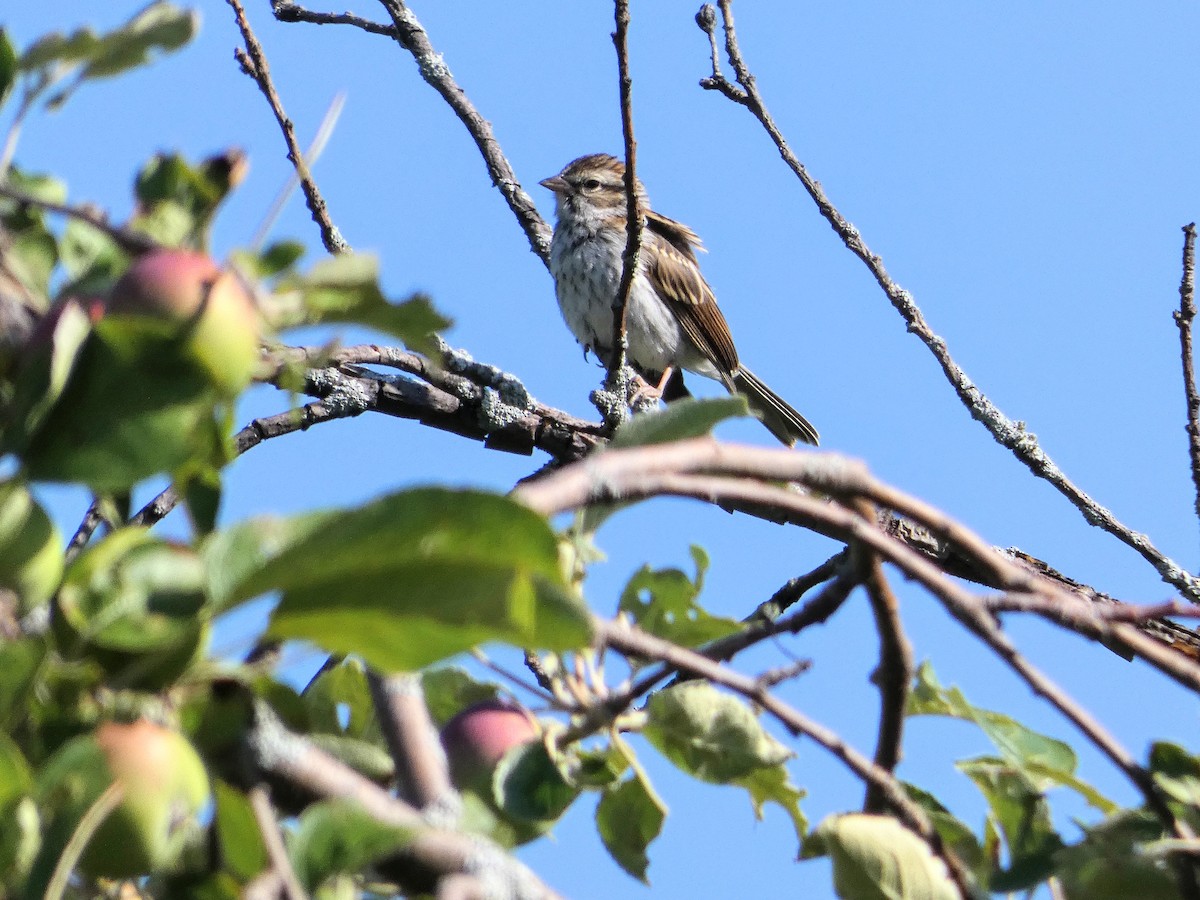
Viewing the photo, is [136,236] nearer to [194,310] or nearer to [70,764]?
[194,310]

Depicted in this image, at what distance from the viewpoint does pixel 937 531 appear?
100 centimetres

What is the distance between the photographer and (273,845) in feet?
2.05

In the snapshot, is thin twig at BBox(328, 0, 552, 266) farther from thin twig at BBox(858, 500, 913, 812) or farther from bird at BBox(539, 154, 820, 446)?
thin twig at BBox(858, 500, 913, 812)

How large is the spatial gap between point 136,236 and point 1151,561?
3.72m

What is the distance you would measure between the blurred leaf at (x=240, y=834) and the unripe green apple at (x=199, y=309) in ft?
0.64

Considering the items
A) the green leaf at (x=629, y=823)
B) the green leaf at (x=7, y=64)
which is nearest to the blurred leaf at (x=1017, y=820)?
the green leaf at (x=629, y=823)

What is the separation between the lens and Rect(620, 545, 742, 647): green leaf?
43.1 inches

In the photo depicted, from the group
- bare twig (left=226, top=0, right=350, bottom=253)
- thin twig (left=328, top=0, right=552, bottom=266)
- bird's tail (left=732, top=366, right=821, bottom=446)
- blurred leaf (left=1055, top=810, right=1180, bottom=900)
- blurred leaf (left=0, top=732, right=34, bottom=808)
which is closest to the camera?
blurred leaf (left=0, top=732, right=34, bottom=808)

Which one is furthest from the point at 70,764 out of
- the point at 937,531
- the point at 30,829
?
the point at 937,531

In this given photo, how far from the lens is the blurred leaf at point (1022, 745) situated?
101 cm

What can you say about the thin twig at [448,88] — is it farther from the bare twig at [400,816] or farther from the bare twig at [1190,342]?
the bare twig at [400,816]

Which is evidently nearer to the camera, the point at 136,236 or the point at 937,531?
the point at 136,236

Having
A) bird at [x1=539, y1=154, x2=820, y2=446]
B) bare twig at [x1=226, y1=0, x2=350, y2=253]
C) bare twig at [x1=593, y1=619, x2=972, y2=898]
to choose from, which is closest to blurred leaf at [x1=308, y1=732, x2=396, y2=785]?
bare twig at [x1=593, y1=619, x2=972, y2=898]

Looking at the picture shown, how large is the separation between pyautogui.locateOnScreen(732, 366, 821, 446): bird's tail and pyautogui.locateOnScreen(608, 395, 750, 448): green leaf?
800cm
